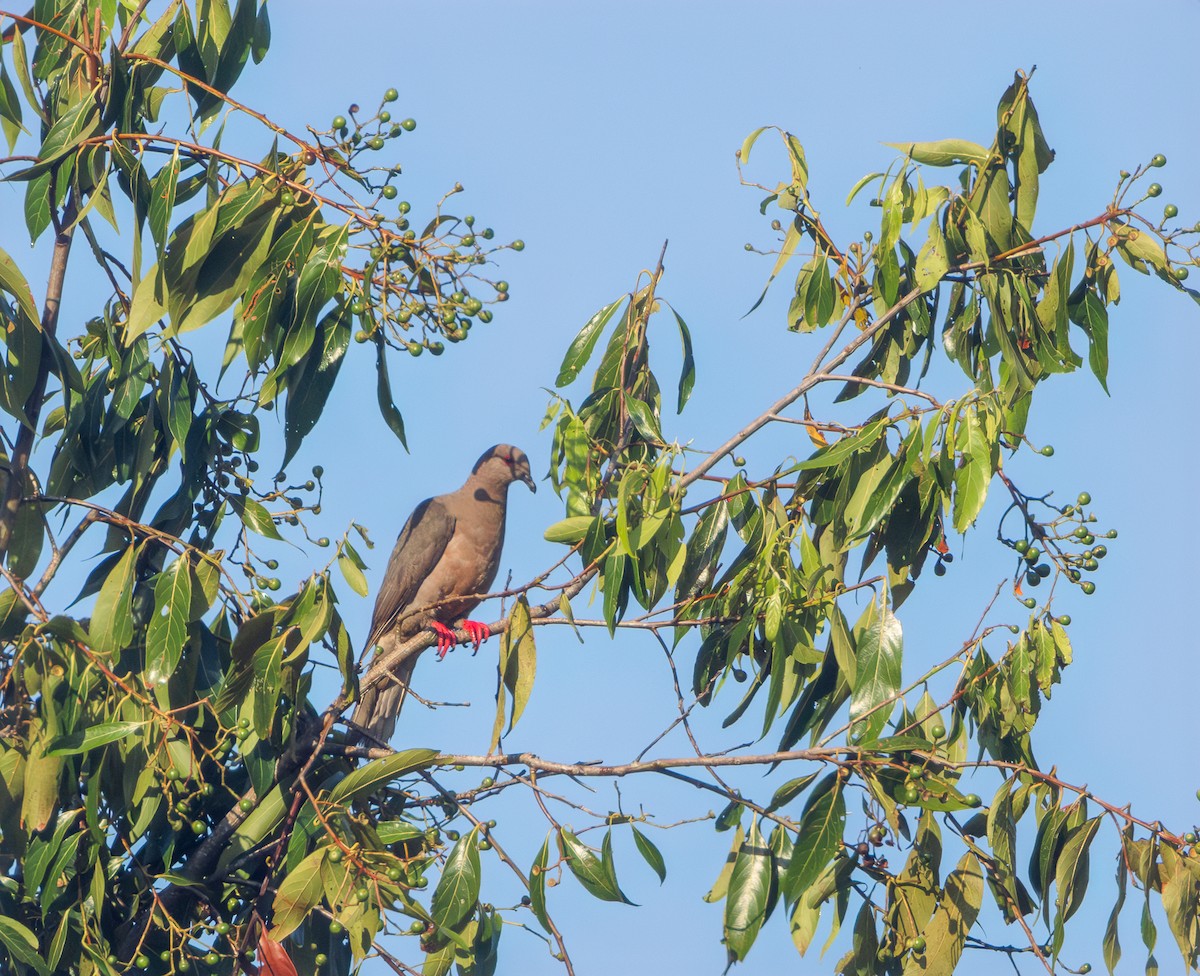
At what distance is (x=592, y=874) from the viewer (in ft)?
11.7

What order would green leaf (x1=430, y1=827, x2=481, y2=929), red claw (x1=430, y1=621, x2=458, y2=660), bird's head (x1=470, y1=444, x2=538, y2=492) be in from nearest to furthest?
green leaf (x1=430, y1=827, x2=481, y2=929), red claw (x1=430, y1=621, x2=458, y2=660), bird's head (x1=470, y1=444, x2=538, y2=492)

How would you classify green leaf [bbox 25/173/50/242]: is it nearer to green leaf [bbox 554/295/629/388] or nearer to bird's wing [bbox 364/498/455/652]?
green leaf [bbox 554/295/629/388]

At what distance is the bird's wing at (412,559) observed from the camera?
22.4ft

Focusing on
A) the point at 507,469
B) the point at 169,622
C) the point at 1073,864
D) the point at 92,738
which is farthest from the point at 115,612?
the point at 507,469

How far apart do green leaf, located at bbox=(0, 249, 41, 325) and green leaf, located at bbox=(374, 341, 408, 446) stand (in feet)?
3.11

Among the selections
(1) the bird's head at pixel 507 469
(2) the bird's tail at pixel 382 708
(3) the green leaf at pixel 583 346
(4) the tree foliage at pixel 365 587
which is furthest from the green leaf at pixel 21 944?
(1) the bird's head at pixel 507 469

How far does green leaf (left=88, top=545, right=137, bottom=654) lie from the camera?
3.54 m

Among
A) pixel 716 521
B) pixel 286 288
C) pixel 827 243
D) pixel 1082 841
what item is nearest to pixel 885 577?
pixel 716 521

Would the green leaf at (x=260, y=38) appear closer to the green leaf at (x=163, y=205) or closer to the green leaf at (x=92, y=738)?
the green leaf at (x=163, y=205)

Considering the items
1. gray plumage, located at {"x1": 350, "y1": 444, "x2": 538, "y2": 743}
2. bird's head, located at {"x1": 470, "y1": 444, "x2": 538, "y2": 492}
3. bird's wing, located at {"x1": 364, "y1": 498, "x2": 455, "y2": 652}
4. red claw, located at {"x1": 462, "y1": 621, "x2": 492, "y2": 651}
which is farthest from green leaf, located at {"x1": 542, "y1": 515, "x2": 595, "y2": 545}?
bird's head, located at {"x1": 470, "y1": 444, "x2": 538, "y2": 492}

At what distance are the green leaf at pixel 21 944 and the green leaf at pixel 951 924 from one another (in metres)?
2.27

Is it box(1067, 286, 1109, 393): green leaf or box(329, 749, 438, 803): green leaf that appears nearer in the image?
box(329, 749, 438, 803): green leaf

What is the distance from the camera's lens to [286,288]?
3.88 metres

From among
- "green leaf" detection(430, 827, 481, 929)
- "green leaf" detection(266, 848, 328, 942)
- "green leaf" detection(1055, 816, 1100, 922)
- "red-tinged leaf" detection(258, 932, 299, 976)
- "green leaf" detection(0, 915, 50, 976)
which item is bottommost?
"green leaf" detection(0, 915, 50, 976)
